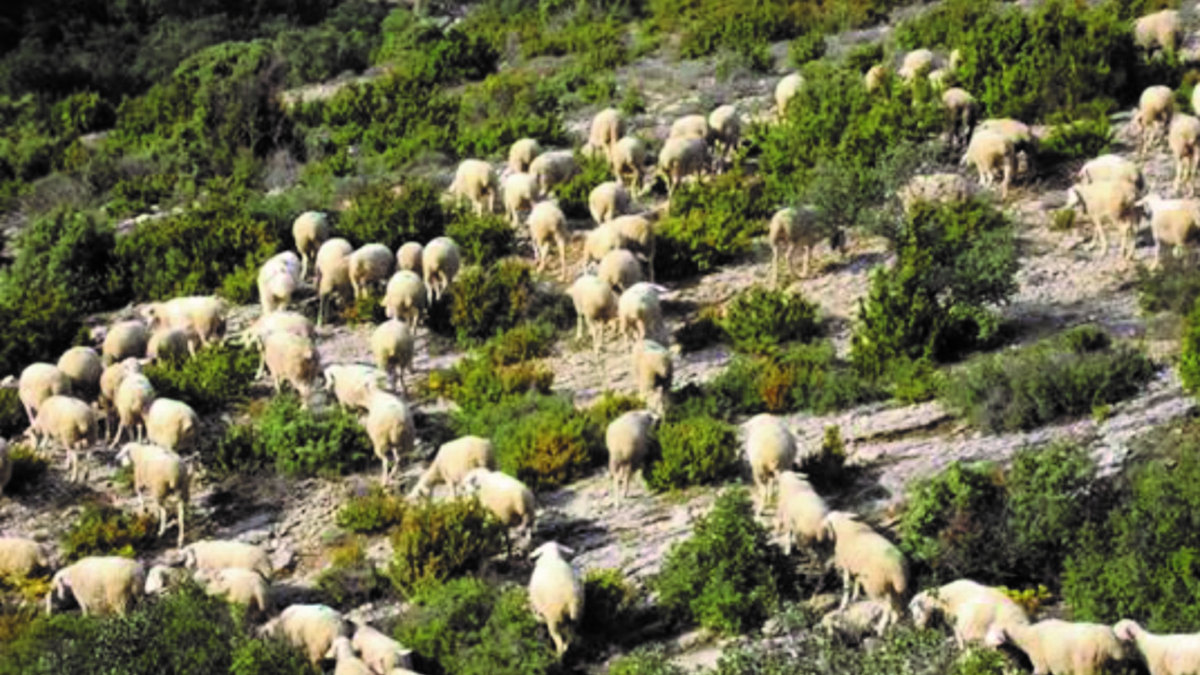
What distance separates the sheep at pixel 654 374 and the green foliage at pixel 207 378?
4503 millimetres

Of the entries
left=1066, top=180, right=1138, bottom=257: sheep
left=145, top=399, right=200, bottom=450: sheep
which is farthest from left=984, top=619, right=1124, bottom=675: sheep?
left=145, top=399, right=200, bottom=450: sheep

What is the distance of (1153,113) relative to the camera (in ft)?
72.4

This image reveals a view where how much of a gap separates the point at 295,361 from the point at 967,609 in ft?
27.1

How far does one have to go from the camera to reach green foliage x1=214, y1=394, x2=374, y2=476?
16688 millimetres

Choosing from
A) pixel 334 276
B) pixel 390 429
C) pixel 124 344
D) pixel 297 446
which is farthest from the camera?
pixel 334 276

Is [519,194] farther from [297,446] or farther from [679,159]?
[297,446]

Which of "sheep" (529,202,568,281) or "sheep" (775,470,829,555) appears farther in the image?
"sheep" (529,202,568,281)

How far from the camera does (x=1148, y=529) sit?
42.4ft

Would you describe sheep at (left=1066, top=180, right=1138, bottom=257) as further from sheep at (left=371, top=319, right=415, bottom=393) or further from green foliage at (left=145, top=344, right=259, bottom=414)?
green foliage at (left=145, top=344, right=259, bottom=414)

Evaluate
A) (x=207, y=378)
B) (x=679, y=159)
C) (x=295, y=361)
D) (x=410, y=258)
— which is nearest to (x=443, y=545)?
(x=295, y=361)

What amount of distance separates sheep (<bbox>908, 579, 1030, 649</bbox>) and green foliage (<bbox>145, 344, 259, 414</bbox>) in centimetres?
853

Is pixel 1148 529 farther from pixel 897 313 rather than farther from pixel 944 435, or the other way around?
pixel 897 313

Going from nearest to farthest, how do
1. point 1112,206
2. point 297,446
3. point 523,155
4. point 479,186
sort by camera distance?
point 297,446
point 1112,206
point 479,186
point 523,155

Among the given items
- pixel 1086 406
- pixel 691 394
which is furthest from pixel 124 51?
pixel 1086 406
